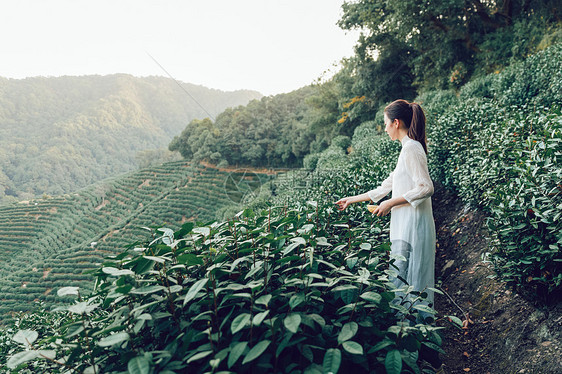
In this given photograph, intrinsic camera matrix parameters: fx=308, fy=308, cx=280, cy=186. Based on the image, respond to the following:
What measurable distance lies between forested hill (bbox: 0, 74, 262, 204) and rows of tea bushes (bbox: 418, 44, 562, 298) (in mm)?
63555

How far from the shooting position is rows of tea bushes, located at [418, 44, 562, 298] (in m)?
1.85

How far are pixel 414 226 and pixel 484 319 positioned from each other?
114 cm

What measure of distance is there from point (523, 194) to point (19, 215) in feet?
177

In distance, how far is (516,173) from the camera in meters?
2.58

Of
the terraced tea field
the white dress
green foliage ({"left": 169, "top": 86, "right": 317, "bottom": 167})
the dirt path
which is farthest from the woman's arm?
green foliage ({"left": 169, "top": 86, "right": 317, "bottom": 167})

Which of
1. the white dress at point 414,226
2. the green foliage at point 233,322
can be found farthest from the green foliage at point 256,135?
the green foliage at point 233,322

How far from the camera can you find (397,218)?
2170 millimetres

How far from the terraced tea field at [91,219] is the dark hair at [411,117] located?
24.9m

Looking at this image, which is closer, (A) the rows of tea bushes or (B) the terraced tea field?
(A) the rows of tea bushes

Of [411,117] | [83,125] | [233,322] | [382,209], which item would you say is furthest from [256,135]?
[83,125]

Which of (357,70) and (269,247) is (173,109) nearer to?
(357,70)

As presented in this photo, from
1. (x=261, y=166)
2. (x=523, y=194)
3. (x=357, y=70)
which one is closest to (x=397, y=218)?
(x=523, y=194)

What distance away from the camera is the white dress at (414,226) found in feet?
6.67

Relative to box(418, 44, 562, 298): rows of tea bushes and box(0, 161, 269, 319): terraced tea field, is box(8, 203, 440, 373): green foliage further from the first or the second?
box(0, 161, 269, 319): terraced tea field
